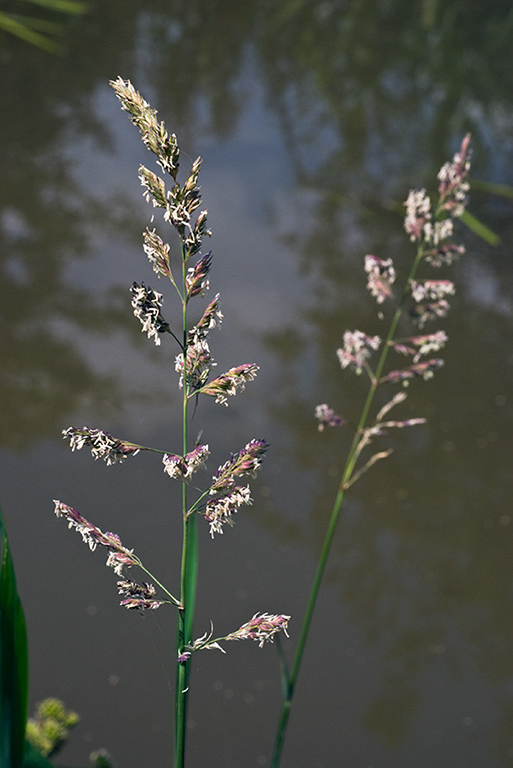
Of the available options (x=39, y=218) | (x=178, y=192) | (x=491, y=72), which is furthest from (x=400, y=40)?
(x=178, y=192)

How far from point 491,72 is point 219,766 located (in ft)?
16.0

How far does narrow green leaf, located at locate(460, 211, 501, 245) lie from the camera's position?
4.04 meters

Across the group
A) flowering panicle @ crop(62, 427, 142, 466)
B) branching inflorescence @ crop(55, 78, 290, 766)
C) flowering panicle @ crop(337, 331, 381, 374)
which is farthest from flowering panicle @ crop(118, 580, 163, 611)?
flowering panicle @ crop(337, 331, 381, 374)

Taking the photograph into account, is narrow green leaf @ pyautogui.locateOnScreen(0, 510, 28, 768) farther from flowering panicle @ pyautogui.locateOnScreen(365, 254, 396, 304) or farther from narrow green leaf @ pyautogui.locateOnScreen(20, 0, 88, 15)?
narrow green leaf @ pyautogui.locateOnScreen(20, 0, 88, 15)

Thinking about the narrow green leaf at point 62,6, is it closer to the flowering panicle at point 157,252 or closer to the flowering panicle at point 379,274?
the flowering panicle at point 379,274

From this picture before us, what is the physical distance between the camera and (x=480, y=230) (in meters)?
4.05

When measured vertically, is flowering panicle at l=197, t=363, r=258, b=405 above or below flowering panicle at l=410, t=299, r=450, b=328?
below

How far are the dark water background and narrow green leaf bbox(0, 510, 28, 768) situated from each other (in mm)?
1100

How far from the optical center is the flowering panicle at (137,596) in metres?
0.73

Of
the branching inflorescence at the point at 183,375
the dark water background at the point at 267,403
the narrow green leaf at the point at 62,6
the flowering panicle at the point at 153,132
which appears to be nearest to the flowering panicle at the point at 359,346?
the branching inflorescence at the point at 183,375

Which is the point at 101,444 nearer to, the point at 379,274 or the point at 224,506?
the point at 224,506

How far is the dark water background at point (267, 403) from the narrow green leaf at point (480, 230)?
0.05 meters

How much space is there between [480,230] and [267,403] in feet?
5.25

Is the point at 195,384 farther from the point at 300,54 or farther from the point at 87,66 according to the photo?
the point at 300,54
